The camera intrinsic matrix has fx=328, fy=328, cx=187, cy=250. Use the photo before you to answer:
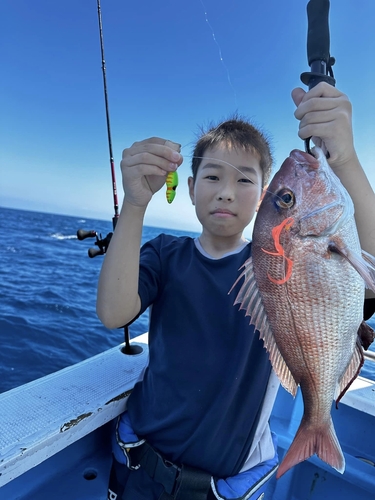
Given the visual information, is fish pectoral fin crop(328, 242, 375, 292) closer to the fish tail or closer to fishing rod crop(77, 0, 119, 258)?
the fish tail

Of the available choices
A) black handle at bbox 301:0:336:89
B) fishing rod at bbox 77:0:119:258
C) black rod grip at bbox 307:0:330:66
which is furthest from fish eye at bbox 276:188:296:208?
fishing rod at bbox 77:0:119:258

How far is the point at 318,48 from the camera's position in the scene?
1.20 meters

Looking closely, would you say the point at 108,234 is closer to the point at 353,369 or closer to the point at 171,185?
the point at 171,185

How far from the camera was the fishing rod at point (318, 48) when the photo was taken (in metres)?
1.17

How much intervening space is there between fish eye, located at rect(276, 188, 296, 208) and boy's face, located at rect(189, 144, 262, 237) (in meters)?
0.39

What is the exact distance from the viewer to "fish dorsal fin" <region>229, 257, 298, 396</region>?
1.21 m

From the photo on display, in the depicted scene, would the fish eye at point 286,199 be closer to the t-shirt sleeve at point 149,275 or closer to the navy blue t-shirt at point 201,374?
the navy blue t-shirt at point 201,374

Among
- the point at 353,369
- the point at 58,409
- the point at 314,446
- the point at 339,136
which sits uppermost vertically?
the point at 339,136

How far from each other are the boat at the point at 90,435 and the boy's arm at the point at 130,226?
59 cm

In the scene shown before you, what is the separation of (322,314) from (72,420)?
4.28ft

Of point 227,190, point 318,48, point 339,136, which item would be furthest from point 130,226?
point 318,48

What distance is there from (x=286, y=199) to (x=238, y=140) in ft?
2.25

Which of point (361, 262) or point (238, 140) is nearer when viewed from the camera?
point (361, 262)

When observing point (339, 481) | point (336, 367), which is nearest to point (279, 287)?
point (336, 367)
